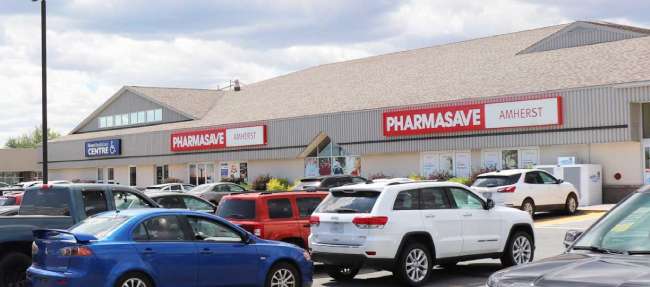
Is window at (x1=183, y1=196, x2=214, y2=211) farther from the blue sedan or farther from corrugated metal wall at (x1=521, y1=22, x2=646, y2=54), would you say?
corrugated metal wall at (x1=521, y1=22, x2=646, y2=54)

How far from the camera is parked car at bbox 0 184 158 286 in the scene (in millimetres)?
12531

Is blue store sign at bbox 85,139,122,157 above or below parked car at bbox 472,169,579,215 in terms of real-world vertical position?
above

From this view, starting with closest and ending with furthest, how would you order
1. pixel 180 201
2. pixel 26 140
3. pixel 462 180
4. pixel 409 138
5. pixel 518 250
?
pixel 518 250
pixel 180 201
pixel 462 180
pixel 409 138
pixel 26 140

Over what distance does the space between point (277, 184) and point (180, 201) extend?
78.1 ft

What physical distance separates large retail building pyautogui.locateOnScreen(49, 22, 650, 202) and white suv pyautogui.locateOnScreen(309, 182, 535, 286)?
19.0 metres

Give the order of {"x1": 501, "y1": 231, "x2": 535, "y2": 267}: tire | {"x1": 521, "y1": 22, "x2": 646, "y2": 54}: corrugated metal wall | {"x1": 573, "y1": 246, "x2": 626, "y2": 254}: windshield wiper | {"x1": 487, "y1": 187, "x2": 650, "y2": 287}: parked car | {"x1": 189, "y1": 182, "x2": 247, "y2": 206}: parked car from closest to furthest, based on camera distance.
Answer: {"x1": 487, "y1": 187, "x2": 650, "y2": 287}: parked car → {"x1": 573, "y1": 246, "x2": 626, "y2": 254}: windshield wiper → {"x1": 501, "y1": 231, "x2": 535, "y2": 267}: tire → {"x1": 189, "y1": 182, "x2": 247, "y2": 206}: parked car → {"x1": 521, "y1": 22, "x2": 646, "y2": 54}: corrugated metal wall

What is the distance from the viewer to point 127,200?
581 inches

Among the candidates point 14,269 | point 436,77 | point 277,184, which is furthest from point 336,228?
point 436,77

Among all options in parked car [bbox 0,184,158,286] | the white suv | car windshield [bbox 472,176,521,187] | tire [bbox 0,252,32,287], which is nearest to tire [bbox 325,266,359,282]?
the white suv

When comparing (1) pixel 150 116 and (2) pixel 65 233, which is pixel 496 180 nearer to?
(2) pixel 65 233

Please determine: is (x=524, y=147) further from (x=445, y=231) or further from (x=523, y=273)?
(x=523, y=273)

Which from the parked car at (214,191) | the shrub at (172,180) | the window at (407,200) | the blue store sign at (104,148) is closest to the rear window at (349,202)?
the window at (407,200)

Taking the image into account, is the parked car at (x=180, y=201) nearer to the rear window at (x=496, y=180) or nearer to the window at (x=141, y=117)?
the rear window at (x=496, y=180)

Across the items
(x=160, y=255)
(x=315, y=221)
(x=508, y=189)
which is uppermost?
(x=508, y=189)
